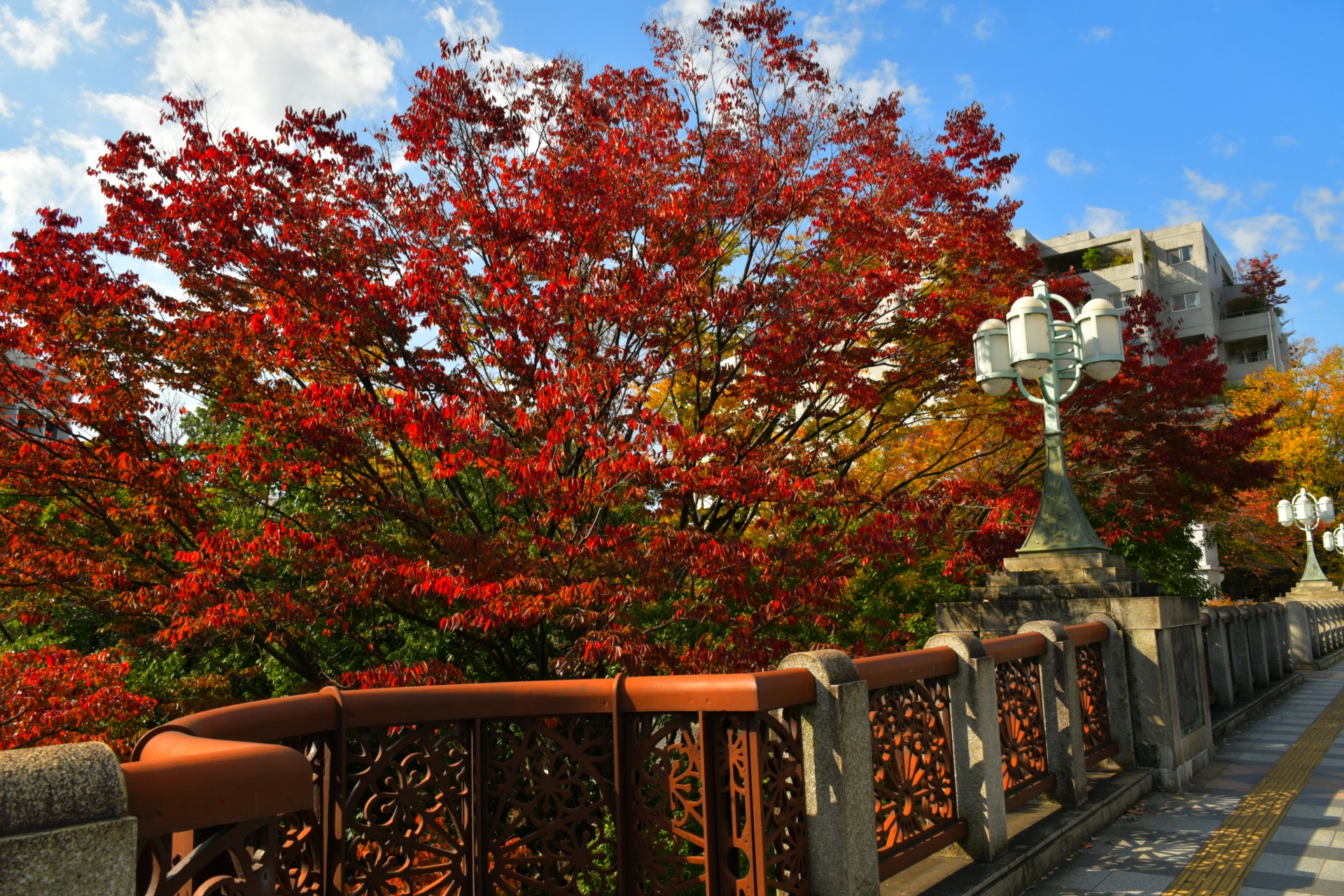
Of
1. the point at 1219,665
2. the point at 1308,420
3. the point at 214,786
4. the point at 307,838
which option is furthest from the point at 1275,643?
the point at 1308,420

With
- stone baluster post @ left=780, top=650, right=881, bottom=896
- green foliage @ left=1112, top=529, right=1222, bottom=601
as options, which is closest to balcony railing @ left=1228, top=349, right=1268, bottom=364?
green foliage @ left=1112, top=529, right=1222, bottom=601

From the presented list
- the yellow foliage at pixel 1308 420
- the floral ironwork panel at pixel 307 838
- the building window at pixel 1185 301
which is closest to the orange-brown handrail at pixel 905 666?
the floral ironwork panel at pixel 307 838

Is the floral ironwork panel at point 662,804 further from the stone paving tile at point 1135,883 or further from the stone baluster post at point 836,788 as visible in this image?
the stone paving tile at point 1135,883

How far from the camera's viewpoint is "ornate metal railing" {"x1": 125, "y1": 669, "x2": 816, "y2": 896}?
322 cm

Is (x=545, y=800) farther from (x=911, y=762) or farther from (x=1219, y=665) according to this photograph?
(x=1219, y=665)

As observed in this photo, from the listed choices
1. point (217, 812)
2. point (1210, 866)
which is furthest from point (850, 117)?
point (217, 812)

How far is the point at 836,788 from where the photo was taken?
3779mm

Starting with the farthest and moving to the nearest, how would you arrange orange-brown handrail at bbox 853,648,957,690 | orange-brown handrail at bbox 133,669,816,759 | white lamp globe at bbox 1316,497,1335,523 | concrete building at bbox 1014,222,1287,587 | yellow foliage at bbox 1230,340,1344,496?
concrete building at bbox 1014,222,1287,587, yellow foliage at bbox 1230,340,1344,496, white lamp globe at bbox 1316,497,1335,523, orange-brown handrail at bbox 853,648,957,690, orange-brown handrail at bbox 133,669,816,759

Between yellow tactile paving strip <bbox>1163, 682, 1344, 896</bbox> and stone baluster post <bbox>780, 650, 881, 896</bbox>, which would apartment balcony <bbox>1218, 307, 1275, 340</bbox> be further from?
stone baluster post <bbox>780, 650, 881, 896</bbox>

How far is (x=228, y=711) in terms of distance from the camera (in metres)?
2.82

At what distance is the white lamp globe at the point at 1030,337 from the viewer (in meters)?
8.16

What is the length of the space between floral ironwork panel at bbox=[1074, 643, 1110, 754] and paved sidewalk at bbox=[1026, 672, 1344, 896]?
561 mm

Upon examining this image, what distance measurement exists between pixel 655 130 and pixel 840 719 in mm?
7106

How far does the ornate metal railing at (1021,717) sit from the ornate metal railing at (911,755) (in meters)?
0.66
